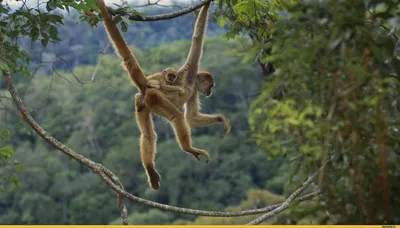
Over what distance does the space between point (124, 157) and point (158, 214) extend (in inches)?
314

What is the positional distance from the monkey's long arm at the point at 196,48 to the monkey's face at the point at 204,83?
0.15 meters

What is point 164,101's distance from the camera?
4.76 m

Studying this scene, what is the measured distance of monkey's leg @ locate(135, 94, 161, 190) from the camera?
4863mm

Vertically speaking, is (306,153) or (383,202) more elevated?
(306,153)

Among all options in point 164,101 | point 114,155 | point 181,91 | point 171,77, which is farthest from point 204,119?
point 114,155

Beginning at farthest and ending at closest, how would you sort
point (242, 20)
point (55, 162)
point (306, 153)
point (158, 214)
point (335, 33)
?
point (55, 162), point (158, 214), point (242, 20), point (306, 153), point (335, 33)

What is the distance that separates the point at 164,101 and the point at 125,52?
624mm

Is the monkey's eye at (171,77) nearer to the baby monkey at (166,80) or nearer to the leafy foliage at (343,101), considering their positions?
the baby monkey at (166,80)

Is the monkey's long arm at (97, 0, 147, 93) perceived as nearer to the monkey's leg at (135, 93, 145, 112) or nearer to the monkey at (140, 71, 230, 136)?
the monkey's leg at (135, 93, 145, 112)

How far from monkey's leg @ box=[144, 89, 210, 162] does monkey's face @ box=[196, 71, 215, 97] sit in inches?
27.4

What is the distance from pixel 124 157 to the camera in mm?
41062

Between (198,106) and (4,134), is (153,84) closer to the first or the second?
(198,106)

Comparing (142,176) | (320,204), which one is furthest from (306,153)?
(142,176)

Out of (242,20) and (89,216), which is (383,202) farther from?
(89,216)
